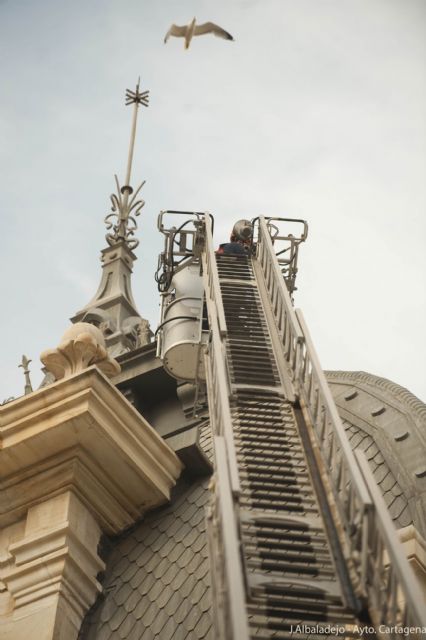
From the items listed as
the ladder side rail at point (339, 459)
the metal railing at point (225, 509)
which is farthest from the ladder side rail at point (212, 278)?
the ladder side rail at point (339, 459)

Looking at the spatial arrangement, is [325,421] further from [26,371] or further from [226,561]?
[26,371]

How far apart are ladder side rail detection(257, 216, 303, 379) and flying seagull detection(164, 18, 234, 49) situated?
6893 millimetres

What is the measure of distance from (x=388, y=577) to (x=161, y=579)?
158 inches

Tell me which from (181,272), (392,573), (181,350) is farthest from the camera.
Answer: (181,272)

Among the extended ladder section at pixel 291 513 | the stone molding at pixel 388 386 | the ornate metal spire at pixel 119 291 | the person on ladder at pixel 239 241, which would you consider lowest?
the extended ladder section at pixel 291 513

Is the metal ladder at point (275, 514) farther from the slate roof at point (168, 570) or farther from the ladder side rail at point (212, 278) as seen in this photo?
the slate roof at point (168, 570)

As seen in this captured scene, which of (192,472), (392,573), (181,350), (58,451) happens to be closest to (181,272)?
(181,350)

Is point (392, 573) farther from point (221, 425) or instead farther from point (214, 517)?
point (221, 425)

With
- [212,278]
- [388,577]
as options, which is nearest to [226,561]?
[388,577]

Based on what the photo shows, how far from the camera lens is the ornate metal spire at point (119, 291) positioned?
19969mm

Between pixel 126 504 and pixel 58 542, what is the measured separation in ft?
3.93

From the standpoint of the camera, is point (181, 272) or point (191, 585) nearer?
point (191, 585)

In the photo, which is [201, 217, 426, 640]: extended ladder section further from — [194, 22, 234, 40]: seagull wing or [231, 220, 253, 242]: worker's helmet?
[194, 22, 234, 40]: seagull wing

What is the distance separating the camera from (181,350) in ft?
40.0
